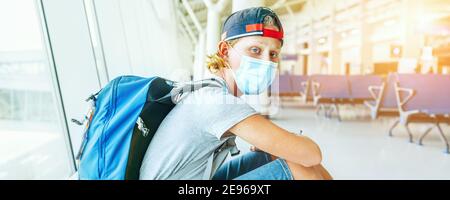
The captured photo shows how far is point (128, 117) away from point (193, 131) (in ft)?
0.51

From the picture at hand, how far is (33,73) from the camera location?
1329 millimetres

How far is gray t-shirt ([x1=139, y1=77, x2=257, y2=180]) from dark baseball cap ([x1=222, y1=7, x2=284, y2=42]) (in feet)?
0.62

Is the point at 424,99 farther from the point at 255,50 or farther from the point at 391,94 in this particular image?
the point at 255,50

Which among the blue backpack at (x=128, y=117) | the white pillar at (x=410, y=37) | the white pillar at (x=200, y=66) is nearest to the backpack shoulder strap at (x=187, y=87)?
the blue backpack at (x=128, y=117)

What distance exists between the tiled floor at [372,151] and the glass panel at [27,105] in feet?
2.98

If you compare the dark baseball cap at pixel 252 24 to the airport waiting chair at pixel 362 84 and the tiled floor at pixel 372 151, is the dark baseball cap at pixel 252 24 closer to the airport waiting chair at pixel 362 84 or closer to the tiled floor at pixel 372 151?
the tiled floor at pixel 372 151

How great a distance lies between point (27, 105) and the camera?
1575 mm

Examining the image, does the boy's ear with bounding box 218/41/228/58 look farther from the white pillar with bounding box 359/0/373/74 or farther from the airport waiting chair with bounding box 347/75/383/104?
the white pillar with bounding box 359/0/373/74

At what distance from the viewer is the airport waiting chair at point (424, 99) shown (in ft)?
8.84

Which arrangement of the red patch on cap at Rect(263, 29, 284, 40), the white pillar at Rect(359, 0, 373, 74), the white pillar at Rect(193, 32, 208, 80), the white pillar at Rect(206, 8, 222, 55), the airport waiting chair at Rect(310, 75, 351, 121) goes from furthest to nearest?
the white pillar at Rect(359, 0, 373, 74) < the airport waiting chair at Rect(310, 75, 351, 121) < the white pillar at Rect(193, 32, 208, 80) < the white pillar at Rect(206, 8, 222, 55) < the red patch on cap at Rect(263, 29, 284, 40)

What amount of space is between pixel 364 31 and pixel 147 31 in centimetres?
337

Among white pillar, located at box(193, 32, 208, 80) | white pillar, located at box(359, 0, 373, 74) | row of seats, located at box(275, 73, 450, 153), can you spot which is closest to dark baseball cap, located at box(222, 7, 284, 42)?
white pillar, located at box(193, 32, 208, 80)

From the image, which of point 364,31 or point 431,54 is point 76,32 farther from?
point 364,31

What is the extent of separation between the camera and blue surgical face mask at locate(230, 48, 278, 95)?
885mm
